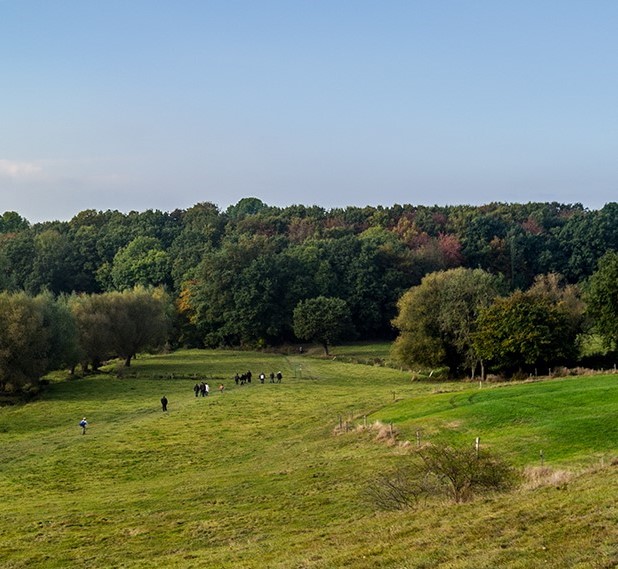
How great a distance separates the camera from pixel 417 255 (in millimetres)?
131250

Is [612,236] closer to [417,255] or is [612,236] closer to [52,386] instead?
[417,255]

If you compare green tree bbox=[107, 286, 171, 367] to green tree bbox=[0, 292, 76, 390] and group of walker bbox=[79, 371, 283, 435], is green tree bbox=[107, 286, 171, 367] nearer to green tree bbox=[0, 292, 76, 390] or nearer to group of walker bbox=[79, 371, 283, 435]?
green tree bbox=[0, 292, 76, 390]

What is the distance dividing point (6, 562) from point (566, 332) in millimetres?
55390

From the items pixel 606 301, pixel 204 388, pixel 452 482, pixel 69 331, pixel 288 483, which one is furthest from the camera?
pixel 69 331

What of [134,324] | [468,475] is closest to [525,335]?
[468,475]

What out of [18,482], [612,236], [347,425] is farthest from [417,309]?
[612,236]

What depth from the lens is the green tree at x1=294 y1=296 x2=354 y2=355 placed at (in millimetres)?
108312

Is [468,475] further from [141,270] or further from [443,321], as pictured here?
[141,270]

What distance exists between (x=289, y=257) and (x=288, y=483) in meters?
97.3

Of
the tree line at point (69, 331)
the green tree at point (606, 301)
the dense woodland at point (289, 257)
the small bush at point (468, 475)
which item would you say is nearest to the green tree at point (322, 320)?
the dense woodland at point (289, 257)

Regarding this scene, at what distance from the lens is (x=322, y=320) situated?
108438mm

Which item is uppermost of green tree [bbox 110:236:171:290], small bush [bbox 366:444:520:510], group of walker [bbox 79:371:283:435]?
green tree [bbox 110:236:171:290]

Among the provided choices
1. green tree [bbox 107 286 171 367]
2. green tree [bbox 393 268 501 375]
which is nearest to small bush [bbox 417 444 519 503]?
green tree [bbox 393 268 501 375]

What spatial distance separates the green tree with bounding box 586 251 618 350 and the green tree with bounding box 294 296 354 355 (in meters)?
44.0
